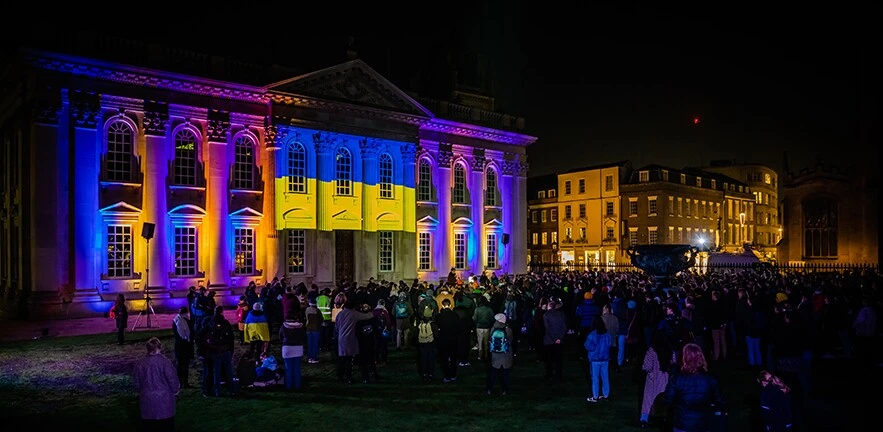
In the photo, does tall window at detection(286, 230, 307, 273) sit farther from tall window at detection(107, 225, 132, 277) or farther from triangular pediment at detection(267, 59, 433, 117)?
tall window at detection(107, 225, 132, 277)

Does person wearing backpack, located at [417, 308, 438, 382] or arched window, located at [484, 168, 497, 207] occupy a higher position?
arched window, located at [484, 168, 497, 207]

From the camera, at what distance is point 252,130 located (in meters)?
32.2

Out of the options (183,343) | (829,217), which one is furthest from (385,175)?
(829,217)

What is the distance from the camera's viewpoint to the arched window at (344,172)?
35.1 metres


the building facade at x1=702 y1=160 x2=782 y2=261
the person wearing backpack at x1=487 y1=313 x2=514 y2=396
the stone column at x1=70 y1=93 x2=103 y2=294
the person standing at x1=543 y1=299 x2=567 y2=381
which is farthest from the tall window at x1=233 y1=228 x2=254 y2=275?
the building facade at x1=702 y1=160 x2=782 y2=261

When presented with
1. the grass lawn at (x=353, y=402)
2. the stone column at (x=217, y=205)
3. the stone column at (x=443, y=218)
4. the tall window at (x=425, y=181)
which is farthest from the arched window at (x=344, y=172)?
the grass lawn at (x=353, y=402)

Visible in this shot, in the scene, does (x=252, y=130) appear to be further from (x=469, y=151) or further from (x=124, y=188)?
(x=469, y=151)

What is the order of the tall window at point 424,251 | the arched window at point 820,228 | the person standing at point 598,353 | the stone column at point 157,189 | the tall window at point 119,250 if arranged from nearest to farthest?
the person standing at point 598,353
the tall window at point 119,250
the stone column at point 157,189
the tall window at point 424,251
the arched window at point 820,228

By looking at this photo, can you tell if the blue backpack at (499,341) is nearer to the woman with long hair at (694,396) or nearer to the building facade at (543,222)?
the woman with long hair at (694,396)

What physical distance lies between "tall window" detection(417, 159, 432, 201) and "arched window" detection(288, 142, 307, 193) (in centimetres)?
807

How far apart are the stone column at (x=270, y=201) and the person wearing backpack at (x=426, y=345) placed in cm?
1964

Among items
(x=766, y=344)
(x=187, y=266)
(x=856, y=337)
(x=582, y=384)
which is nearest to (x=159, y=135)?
(x=187, y=266)

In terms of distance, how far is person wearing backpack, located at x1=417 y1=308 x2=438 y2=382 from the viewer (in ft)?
44.9

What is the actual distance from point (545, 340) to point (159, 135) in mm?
22252
